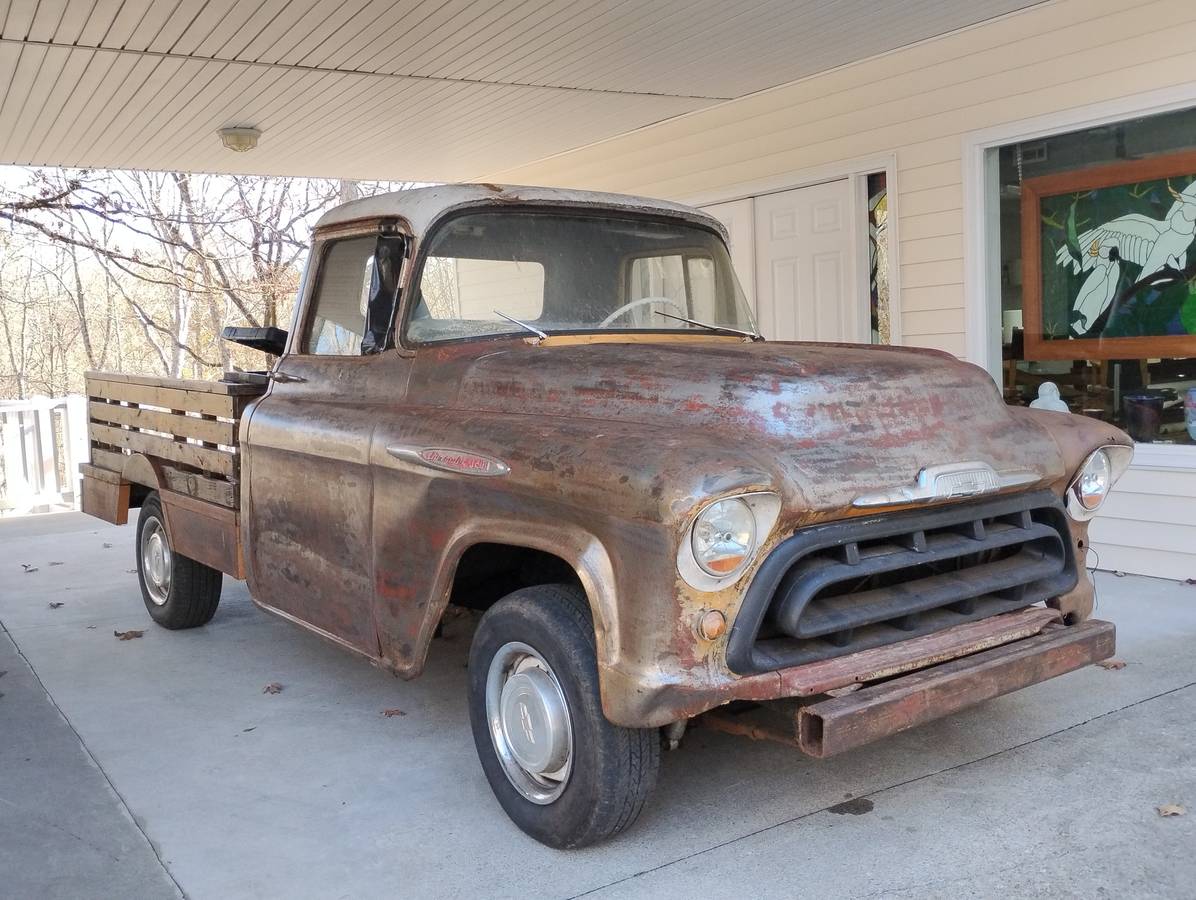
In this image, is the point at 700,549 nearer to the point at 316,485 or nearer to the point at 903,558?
the point at 903,558

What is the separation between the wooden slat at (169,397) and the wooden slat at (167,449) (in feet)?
0.59

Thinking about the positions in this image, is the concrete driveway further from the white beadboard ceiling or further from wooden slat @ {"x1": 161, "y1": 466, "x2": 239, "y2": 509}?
the white beadboard ceiling

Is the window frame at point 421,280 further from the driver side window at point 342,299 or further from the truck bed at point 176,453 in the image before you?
the truck bed at point 176,453

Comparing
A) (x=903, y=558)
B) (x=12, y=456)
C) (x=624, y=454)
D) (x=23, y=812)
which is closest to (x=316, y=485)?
(x=23, y=812)

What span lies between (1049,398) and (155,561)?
5.44m

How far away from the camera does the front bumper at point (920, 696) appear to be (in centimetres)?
273

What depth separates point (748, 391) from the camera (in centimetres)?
301

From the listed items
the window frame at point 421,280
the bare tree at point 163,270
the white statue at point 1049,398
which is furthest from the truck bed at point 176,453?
the bare tree at point 163,270

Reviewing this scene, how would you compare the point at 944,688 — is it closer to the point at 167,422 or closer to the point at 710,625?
the point at 710,625

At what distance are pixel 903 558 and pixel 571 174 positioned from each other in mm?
8490

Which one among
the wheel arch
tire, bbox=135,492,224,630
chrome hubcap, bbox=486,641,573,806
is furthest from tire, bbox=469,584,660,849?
tire, bbox=135,492,224,630

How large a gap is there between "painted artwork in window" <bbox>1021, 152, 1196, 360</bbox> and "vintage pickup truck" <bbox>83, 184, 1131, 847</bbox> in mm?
2958

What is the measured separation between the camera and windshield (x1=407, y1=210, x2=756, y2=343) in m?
4.00

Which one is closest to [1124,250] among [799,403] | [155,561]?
[799,403]
